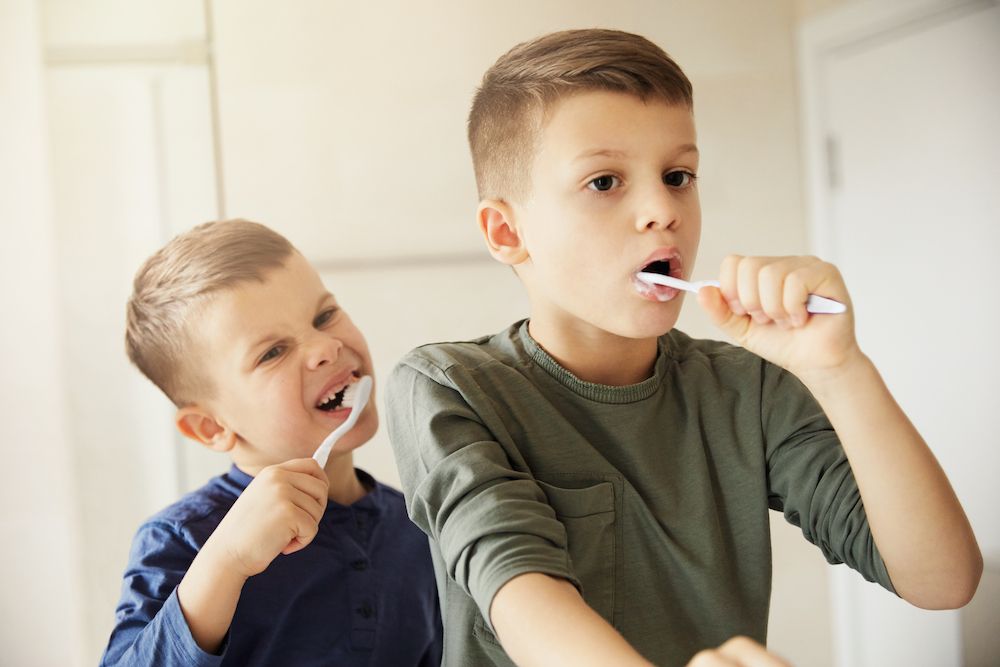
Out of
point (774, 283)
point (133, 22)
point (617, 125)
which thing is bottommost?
point (774, 283)

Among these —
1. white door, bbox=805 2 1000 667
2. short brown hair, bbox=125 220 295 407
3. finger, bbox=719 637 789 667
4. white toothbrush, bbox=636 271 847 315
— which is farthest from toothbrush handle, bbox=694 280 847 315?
white door, bbox=805 2 1000 667

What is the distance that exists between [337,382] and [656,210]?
1.09ft

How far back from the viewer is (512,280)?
1.25m

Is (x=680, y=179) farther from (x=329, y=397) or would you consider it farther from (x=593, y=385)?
(x=329, y=397)

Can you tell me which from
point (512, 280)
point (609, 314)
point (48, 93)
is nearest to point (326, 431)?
point (609, 314)

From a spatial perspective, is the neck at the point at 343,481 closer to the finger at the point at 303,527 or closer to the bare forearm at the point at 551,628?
the finger at the point at 303,527

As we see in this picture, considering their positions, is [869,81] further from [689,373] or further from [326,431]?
Result: [326,431]

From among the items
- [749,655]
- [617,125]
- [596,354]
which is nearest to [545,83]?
[617,125]

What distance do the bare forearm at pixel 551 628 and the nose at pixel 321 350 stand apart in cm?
35

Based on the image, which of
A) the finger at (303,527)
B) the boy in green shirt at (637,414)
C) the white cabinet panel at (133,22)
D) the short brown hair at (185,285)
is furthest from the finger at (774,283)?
the white cabinet panel at (133,22)

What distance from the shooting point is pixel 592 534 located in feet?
2.03

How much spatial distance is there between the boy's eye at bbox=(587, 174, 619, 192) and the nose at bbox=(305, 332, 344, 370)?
11.0 inches

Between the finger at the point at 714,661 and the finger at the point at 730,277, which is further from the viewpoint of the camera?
the finger at the point at 730,277

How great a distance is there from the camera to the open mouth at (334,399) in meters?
0.81
